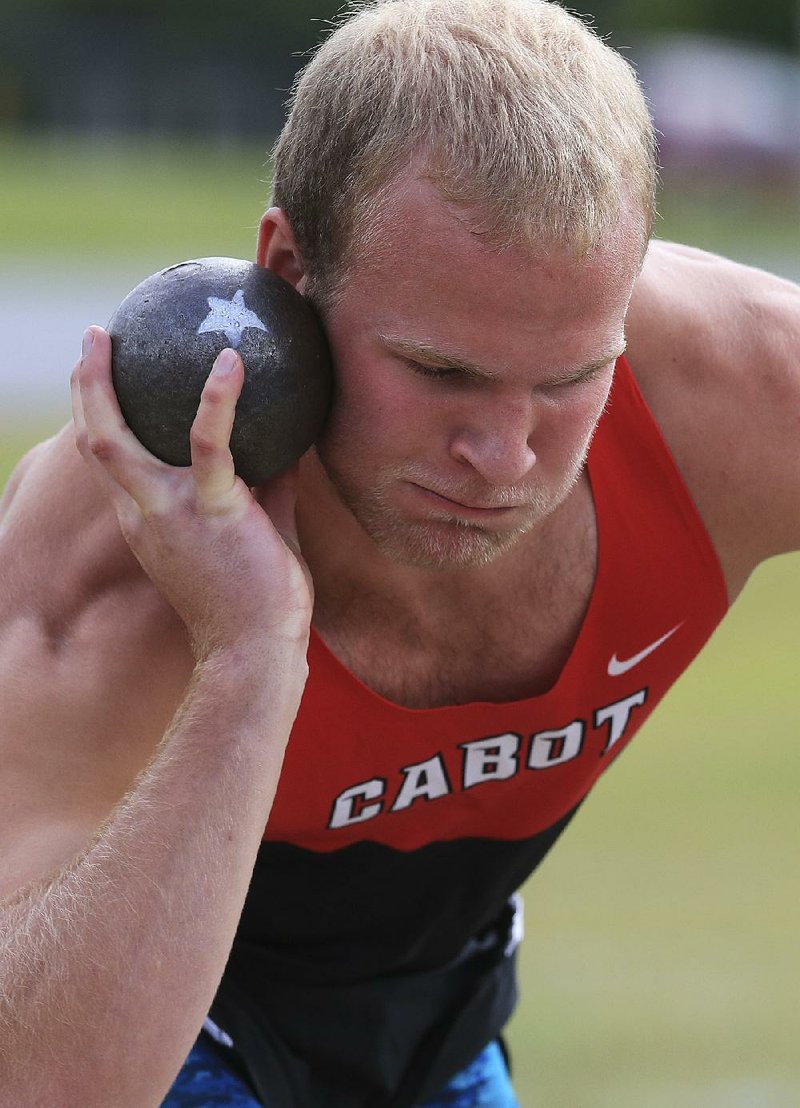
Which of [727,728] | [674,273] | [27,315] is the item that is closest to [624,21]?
[27,315]

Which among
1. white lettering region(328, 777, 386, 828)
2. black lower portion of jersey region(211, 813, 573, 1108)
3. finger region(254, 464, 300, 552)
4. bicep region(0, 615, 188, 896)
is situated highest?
finger region(254, 464, 300, 552)

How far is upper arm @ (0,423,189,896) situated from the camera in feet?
10.1

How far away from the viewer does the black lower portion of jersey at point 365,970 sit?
4.00 m

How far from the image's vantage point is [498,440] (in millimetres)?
3014

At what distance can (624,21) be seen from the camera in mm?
58000

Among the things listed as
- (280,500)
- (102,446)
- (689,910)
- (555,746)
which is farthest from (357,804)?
(689,910)

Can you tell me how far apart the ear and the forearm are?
86 centimetres

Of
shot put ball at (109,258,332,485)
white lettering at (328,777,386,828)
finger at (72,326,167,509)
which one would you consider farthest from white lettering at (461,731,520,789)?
finger at (72,326,167,509)

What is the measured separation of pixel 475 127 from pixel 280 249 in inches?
23.5

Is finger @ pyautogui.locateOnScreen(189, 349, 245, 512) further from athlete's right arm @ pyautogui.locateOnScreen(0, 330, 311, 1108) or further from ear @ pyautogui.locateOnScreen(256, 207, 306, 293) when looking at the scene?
ear @ pyautogui.locateOnScreen(256, 207, 306, 293)

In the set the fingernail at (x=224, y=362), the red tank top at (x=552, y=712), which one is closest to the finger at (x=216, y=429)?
the fingernail at (x=224, y=362)

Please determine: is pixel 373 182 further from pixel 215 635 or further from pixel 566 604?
pixel 566 604

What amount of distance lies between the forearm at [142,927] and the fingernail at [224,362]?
53cm

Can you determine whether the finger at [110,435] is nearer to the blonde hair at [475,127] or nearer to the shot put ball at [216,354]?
the shot put ball at [216,354]
